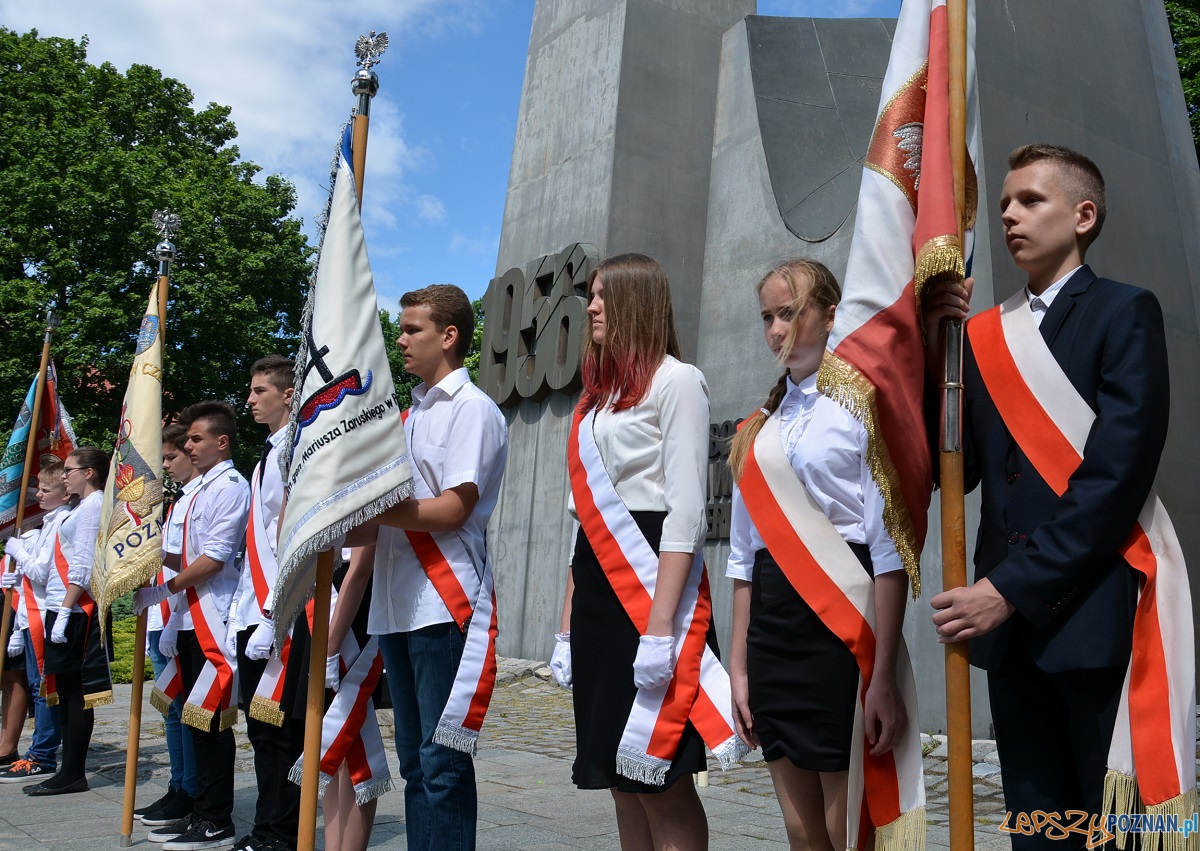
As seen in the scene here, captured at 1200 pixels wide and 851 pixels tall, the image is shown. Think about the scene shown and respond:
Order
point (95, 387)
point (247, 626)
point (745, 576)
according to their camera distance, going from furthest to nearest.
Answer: point (95, 387) → point (247, 626) → point (745, 576)

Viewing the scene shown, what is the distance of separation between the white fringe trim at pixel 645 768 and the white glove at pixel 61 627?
211 inches

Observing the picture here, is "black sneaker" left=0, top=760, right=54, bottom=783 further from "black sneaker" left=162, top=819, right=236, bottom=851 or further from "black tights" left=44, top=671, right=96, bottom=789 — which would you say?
"black sneaker" left=162, top=819, right=236, bottom=851

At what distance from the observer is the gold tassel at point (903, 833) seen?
8.34 feet

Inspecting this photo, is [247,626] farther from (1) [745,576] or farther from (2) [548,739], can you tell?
(2) [548,739]

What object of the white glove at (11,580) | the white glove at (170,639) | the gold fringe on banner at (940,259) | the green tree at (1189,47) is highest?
the green tree at (1189,47)

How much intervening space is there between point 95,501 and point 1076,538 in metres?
6.49

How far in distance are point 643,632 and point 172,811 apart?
12.3ft

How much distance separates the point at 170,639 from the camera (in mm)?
5562

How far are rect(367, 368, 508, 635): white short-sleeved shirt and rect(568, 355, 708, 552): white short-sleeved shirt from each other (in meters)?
0.45

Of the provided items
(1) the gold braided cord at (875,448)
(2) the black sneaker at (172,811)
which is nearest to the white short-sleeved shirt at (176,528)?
(2) the black sneaker at (172,811)

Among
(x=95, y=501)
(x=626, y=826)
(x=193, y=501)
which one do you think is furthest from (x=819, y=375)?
(x=95, y=501)

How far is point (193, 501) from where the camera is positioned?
556 cm

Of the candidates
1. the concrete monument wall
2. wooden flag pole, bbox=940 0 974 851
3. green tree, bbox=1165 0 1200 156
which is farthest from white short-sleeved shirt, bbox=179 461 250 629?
green tree, bbox=1165 0 1200 156

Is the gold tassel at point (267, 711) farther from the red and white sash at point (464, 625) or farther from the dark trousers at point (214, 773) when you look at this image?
the red and white sash at point (464, 625)
